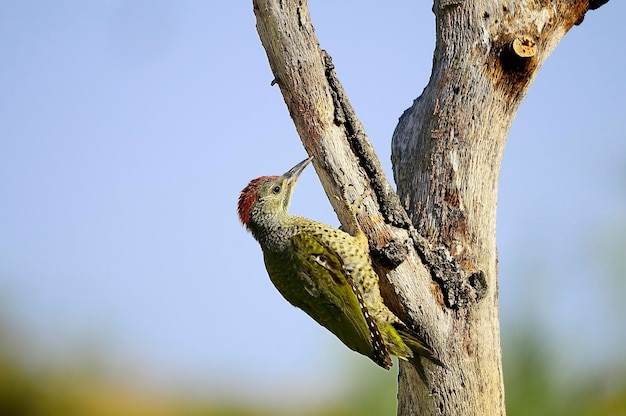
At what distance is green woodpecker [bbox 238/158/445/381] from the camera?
3.54m

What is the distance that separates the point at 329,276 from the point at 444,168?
0.83 meters

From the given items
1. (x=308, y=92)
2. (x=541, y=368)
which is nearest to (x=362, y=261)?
(x=308, y=92)

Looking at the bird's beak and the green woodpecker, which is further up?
the bird's beak

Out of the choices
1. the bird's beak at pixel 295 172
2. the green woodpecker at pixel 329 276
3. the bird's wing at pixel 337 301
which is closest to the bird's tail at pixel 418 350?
the green woodpecker at pixel 329 276

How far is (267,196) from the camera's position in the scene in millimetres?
4297

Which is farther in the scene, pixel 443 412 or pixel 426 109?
pixel 426 109

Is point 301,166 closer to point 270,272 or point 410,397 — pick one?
point 270,272

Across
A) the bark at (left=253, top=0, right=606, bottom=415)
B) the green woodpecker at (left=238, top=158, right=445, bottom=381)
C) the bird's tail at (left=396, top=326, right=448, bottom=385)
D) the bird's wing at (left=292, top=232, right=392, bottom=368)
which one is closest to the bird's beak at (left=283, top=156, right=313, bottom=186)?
the green woodpecker at (left=238, top=158, right=445, bottom=381)

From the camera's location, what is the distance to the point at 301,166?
4.12 meters

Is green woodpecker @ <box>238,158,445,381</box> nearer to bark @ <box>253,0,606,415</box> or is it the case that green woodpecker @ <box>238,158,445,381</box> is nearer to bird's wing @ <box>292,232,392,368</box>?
bird's wing @ <box>292,232,392,368</box>

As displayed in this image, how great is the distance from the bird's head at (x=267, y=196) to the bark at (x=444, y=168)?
0.73 metres

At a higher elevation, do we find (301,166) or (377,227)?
(301,166)

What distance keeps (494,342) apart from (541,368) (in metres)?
2.44

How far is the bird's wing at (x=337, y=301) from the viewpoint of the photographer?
3.56 meters
